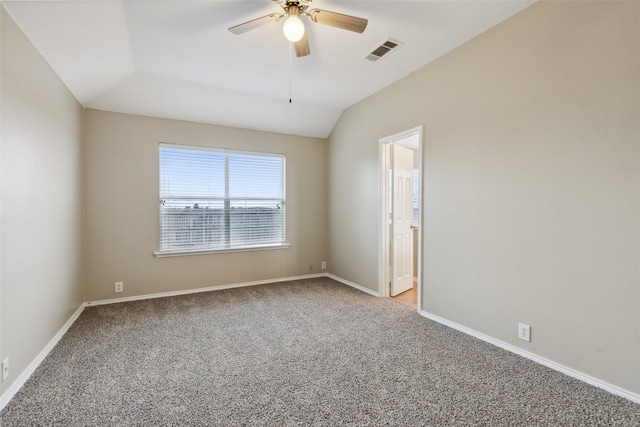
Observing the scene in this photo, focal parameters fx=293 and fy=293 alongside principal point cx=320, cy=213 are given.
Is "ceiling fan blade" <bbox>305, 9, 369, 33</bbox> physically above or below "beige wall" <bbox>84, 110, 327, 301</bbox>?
above

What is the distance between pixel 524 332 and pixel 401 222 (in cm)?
208

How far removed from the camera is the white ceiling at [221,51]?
89.7 inches

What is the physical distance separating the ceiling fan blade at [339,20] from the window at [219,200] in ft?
9.21

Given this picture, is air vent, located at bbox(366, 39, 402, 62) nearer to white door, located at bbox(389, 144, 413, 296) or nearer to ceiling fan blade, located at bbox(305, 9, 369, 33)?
ceiling fan blade, located at bbox(305, 9, 369, 33)

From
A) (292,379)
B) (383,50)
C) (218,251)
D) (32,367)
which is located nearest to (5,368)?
(32,367)

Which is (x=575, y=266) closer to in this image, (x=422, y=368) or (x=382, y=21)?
(x=422, y=368)

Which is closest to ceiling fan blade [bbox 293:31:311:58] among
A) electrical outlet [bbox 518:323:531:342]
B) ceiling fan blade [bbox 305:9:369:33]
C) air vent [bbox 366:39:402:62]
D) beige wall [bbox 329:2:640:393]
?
ceiling fan blade [bbox 305:9:369:33]

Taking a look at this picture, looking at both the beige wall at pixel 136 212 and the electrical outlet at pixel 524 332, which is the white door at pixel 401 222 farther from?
the beige wall at pixel 136 212

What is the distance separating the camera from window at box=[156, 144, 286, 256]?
4145mm

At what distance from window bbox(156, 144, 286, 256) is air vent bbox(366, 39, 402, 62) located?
7.44 ft

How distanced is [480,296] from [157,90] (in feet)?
14.1

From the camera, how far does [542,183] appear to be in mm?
2291

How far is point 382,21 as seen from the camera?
249 centimetres

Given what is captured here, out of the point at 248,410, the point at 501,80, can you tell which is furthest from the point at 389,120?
the point at 248,410
